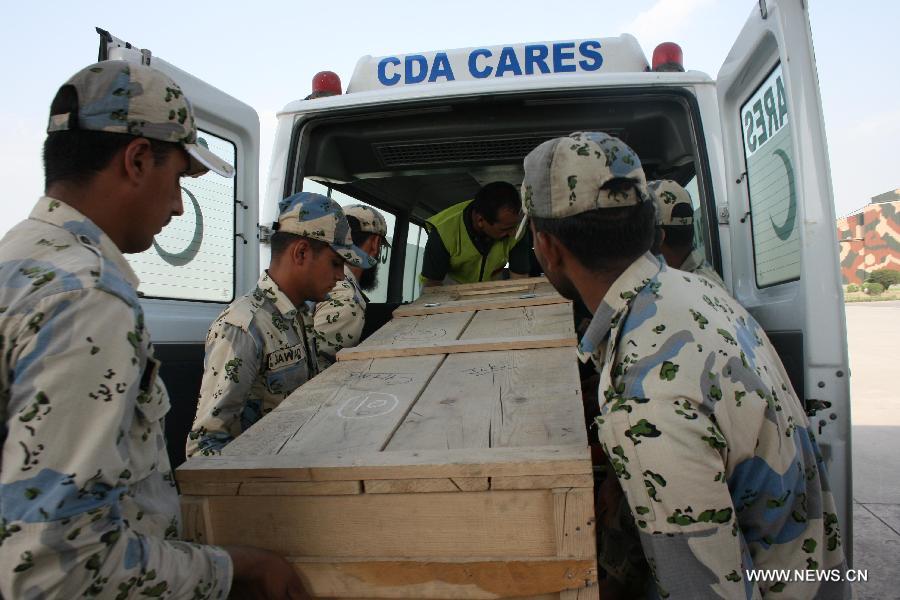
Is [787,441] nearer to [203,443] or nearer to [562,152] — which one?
[562,152]

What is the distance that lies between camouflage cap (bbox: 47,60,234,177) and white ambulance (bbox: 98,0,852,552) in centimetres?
118

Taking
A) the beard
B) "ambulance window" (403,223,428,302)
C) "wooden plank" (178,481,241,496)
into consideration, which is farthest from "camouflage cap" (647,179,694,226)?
"ambulance window" (403,223,428,302)

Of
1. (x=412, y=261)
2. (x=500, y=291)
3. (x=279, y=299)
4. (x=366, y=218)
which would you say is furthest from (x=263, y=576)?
(x=412, y=261)

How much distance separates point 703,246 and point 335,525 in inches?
83.3

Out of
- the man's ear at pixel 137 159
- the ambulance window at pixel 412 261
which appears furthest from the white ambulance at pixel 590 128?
the ambulance window at pixel 412 261

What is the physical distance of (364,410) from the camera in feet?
5.32

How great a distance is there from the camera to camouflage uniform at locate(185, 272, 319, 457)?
2.07 m

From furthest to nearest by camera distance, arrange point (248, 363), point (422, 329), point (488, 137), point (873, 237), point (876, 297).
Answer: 1. point (873, 237)
2. point (876, 297)
3. point (488, 137)
4. point (422, 329)
5. point (248, 363)

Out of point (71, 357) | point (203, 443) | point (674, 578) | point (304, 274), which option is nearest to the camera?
point (71, 357)

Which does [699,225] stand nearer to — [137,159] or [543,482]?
[543,482]

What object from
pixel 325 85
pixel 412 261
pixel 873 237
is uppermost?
pixel 873 237

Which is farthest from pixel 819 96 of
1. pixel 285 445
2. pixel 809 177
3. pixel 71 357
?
pixel 71 357

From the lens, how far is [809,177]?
1908mm

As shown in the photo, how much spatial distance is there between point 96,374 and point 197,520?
0.50 m
